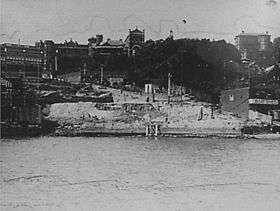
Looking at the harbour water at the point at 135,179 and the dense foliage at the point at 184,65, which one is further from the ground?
the dense foliage at the point at 184,65

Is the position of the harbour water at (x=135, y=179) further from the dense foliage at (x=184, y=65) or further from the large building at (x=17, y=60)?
the dense foliage at (x=184, y=65)

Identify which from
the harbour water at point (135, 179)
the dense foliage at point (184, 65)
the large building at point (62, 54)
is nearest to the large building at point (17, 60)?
the large building at point (62, 54)

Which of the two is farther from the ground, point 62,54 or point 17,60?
point 62,54

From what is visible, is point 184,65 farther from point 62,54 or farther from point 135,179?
point 135,179

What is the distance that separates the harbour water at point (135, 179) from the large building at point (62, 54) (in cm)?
103

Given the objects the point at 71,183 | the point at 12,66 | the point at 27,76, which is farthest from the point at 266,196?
the point at 27,76

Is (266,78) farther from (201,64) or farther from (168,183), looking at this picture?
(168,183)

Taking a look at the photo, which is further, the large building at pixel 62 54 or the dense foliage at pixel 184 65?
the dense foliage at pixel 184 65

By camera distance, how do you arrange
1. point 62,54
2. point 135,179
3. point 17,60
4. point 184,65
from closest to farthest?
point 135,179 → point 17,60 → point 62,54 → point 184,65

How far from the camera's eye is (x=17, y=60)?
12.3 ft

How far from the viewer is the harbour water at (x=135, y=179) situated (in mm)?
2148

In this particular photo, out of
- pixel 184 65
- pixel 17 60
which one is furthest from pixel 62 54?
pixel 17 60

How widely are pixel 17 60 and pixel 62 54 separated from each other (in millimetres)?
1834

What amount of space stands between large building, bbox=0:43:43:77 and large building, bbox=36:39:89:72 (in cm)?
18
